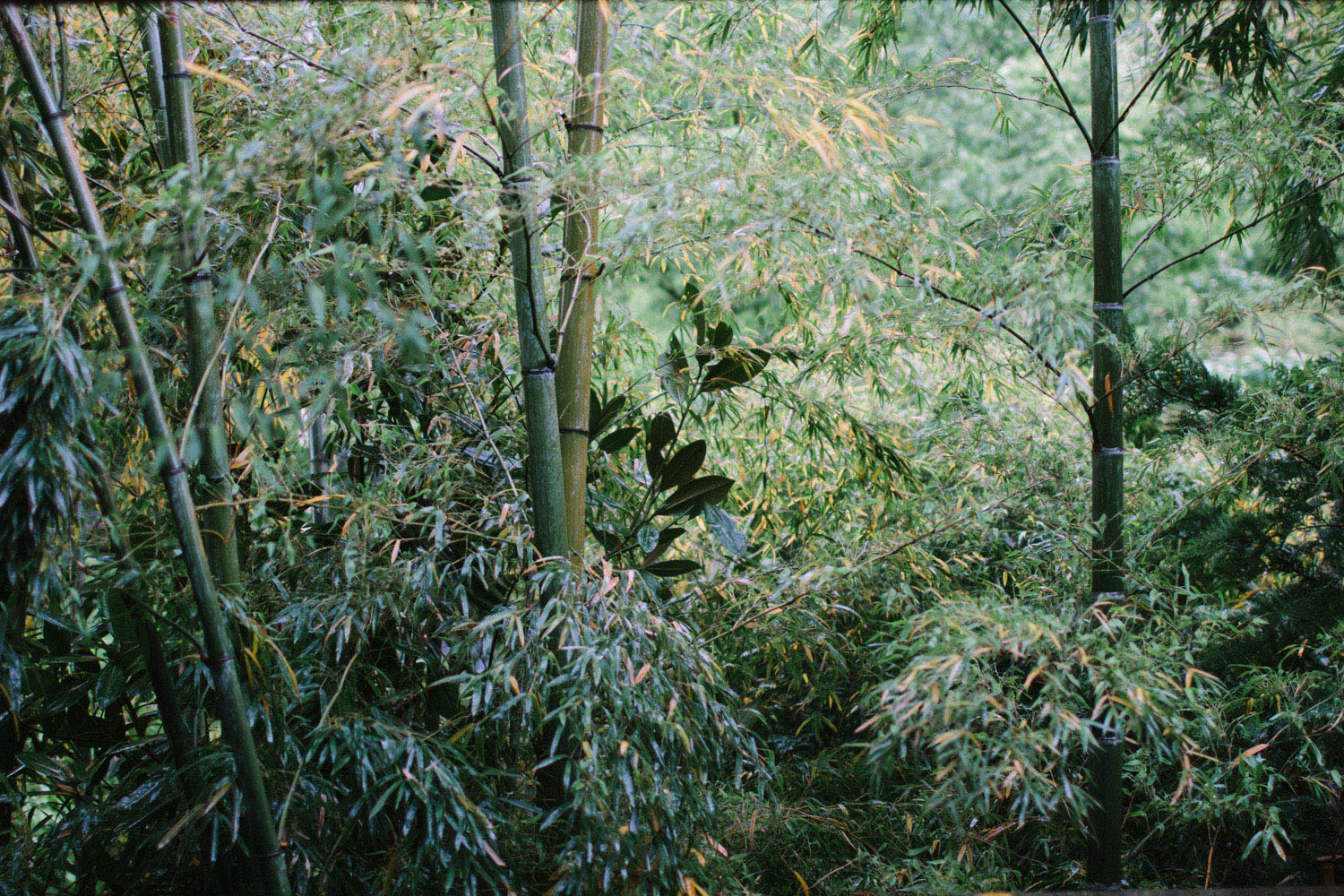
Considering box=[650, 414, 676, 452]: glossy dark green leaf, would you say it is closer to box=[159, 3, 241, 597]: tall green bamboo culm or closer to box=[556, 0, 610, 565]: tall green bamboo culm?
box=[556, 0, 610, 565]: tall green bamboo culm

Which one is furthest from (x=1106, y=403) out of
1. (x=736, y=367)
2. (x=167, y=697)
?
(x=167, y=697)

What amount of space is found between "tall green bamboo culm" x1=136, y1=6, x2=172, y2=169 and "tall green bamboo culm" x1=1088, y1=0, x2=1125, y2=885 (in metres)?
1.49

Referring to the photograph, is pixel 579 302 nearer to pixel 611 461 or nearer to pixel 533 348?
pixel 533 348

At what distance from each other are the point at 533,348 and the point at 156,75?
28.9 inches

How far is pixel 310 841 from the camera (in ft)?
4.50

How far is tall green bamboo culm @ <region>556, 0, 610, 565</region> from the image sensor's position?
1.51 meters

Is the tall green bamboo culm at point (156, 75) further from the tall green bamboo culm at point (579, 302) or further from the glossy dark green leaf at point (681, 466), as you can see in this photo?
the glossy dark green leaf at point (681, 466)

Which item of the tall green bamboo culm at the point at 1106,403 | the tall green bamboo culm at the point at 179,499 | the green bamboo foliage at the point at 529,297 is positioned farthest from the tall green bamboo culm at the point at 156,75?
the tall green bamboo culm at the point at 1106,403

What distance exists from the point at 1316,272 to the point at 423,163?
1.77m

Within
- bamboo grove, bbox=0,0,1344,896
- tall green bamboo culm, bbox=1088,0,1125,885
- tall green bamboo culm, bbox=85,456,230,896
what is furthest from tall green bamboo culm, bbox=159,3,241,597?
tall green bamboo culm, bbox=1088,0,1125,885

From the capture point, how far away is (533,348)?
1416 millimetres

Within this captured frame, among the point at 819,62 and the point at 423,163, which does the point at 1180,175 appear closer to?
the point at 819,62

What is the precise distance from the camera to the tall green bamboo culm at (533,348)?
135 centimetres

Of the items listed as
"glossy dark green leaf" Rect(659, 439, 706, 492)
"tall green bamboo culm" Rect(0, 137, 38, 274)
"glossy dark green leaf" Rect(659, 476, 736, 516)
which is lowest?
"glossy dark green leaf" Rect(659, 476, 736, 516)
